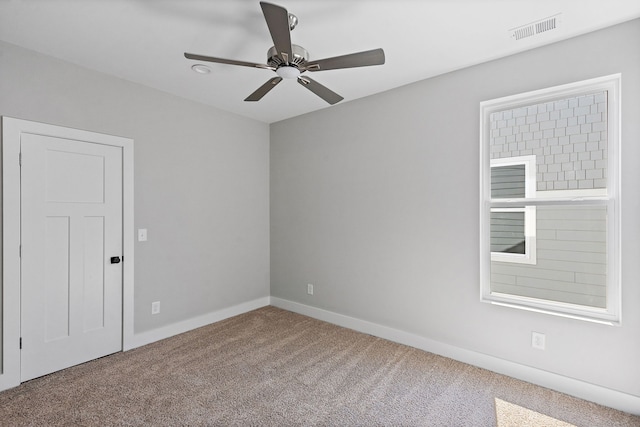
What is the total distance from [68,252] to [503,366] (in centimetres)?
384

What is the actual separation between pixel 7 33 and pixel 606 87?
4.35 metres

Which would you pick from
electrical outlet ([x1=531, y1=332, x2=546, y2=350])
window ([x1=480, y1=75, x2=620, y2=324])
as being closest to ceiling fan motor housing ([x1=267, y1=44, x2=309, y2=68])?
window ([x1=480, y1=75, x2=620, y2=324])

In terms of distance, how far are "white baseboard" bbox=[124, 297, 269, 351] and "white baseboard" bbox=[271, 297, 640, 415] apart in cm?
98

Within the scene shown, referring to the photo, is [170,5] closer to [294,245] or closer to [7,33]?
[7,33]

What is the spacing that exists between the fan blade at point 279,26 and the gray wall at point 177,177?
2047mm

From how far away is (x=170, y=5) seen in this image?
77.2 inches

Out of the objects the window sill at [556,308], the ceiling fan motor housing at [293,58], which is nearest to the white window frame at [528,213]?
the window sill at [556,308]

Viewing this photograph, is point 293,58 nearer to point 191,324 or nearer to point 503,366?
point 503,366

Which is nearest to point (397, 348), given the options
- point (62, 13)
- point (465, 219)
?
point (465, 219)

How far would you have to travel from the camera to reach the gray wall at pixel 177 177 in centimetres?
261

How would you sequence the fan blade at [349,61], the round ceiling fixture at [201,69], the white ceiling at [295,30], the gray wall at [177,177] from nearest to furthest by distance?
the fan blade at [349,61] < the white ceiling at [295,30] < the gray wall at [177,177] < the round ceiling fixture at [201,69]

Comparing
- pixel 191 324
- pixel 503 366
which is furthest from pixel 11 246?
→ pixel 503 366

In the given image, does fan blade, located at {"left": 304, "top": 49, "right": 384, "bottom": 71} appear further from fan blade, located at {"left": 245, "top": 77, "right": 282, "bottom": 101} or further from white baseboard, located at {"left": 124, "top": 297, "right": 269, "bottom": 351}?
white baseboard, located at {"left": 124, "top": 297, "right": 269, "bottom": 351}

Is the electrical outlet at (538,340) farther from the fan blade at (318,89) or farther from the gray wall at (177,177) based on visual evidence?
the gray wall at (177,177)
